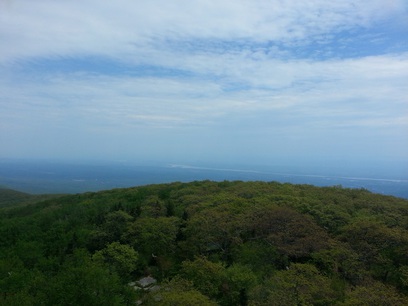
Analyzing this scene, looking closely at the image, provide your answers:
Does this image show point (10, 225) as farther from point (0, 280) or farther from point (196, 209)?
point (196, 209)

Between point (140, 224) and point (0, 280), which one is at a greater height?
point (140, 224)

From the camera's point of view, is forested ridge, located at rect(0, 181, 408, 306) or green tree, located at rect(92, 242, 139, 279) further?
green tree, located at rect(92, 242, 139, 279)

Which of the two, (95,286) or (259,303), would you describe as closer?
(259,303)

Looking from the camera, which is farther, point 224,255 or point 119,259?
point 224,255

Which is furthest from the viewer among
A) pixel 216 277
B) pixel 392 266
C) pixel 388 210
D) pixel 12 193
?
pixel 12 193

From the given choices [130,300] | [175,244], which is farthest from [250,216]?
[130,300]

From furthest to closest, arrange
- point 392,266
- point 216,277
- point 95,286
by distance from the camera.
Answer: point 392,266 < point 216,277 < point 95,286

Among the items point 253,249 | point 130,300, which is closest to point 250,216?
point 253,249

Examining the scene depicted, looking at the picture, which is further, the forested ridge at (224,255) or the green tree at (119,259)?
the green tree at (119,259)
